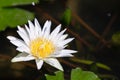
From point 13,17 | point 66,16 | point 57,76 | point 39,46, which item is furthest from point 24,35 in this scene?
point 66,16

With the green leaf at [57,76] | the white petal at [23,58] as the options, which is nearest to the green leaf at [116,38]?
the green leaf at [57,76]

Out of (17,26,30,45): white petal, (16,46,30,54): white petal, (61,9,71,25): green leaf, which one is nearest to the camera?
(16,46,30,54): white petal

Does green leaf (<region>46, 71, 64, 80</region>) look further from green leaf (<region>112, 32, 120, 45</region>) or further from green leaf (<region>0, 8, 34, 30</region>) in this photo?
green leaf (<region>112, 32, 120, 45</region>)

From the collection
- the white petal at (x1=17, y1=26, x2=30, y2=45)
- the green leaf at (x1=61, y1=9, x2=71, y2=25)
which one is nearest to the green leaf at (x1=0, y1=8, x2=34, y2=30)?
the green leaf at (x1=61, y1=9, x2=71, y2=25)

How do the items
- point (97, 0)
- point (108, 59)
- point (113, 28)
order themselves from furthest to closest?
point (97, 0)
point (113, 28)
point (108, 59)

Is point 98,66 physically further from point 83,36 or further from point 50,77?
point 50,77

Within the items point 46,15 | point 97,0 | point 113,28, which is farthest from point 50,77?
point 97,0

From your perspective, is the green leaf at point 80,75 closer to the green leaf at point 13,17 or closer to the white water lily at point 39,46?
the white water lily at point 39,46
